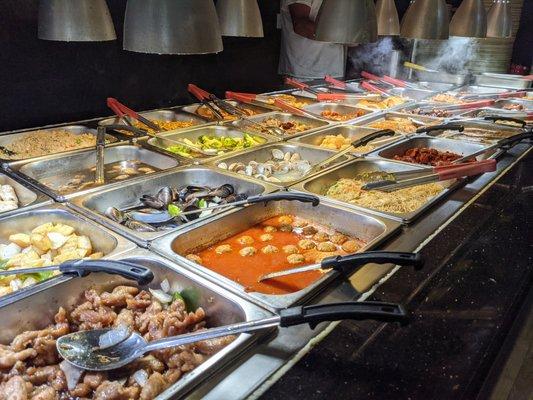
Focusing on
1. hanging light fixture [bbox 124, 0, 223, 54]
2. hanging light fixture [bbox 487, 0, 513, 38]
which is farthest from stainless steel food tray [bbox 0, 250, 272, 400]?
hanging light fixture [bbox 487, 0, 513, 38]

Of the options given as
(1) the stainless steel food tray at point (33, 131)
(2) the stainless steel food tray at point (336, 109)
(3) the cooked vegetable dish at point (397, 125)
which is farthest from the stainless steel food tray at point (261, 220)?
(2) the stainless steel food tray at point (336, 109)

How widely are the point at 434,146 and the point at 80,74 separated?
2847mm

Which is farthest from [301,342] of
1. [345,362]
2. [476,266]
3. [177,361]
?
[476,266]

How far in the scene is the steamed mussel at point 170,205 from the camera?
7.00ft

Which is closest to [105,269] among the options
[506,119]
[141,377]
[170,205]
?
[141,377]

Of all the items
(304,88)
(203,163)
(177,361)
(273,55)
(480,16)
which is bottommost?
(177,361)

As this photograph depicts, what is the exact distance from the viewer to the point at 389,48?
7223 mm

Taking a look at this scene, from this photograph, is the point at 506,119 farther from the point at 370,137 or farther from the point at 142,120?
the point at 142,120

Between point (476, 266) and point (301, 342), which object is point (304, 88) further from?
point (301, 342)

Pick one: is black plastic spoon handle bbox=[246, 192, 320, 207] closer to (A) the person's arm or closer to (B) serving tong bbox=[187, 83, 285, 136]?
(B) serving tong bbox=[187, 83, 285, 136]

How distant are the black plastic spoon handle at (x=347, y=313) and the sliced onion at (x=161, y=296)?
0.52 m

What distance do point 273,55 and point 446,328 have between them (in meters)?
4.55

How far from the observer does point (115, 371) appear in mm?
1251

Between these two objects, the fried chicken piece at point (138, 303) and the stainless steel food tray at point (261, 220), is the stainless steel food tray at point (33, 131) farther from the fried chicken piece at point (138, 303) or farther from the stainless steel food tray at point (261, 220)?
the fried chicken piece at point (138, 303)
